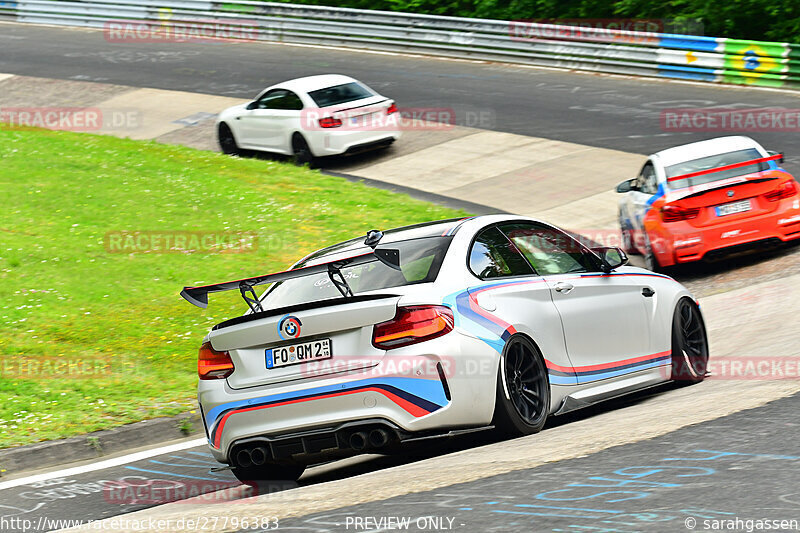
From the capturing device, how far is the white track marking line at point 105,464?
24.4 ft

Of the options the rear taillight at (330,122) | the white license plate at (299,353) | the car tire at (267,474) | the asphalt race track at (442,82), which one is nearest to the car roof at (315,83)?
the rear taillight at (330,122)

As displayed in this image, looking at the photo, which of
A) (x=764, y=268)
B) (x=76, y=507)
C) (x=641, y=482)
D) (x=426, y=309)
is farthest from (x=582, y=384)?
(x=764, y=268)

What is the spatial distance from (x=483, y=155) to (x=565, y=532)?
53.5 feet

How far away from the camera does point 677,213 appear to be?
1298cm

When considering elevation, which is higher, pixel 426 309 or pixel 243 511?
pixel 426 309

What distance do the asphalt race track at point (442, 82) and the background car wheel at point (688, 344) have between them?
953cm

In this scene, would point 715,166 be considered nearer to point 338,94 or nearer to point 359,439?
point 359,439

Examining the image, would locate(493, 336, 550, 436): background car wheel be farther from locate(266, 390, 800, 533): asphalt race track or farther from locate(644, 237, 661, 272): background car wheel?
locate(644, 237, 661, 272): background car wheel

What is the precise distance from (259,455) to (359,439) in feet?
2.19

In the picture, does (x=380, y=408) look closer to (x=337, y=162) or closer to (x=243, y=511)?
(x=243, y=511)

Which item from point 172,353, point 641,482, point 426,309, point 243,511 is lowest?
point 172,353

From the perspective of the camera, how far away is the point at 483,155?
2048 centimetres

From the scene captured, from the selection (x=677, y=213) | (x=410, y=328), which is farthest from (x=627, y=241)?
(x=410, y=328)

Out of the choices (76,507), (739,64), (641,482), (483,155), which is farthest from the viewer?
(739,64)
